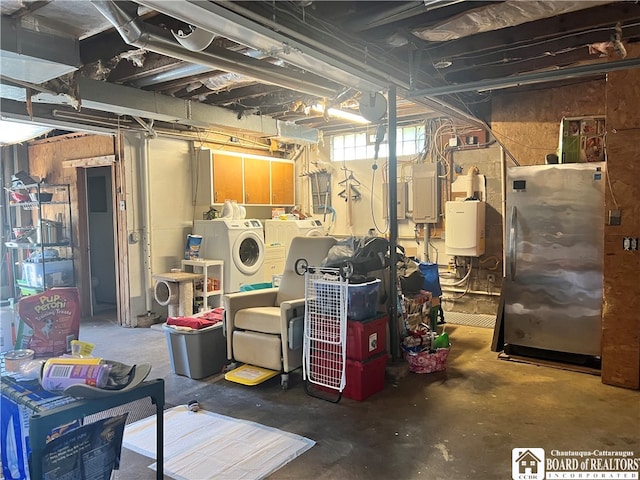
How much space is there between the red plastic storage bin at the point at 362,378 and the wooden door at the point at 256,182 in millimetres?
3713

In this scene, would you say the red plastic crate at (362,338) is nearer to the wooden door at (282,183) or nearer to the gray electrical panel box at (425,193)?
the gray electrical panel box at (425,193)

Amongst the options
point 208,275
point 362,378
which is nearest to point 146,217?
point 208,275

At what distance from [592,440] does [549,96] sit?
3708mm

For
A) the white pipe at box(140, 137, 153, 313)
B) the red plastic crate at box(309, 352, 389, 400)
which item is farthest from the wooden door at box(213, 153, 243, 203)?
the red plastic crate at box(309, 352, 389, 400)

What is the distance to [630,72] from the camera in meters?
3.54

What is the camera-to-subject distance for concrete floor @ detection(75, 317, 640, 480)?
2.58m

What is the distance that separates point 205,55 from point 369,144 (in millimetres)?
3954

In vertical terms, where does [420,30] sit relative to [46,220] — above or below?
above

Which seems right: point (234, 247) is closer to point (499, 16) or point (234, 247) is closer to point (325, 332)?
point (325, 332)

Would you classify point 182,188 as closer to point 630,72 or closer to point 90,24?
point 90,24

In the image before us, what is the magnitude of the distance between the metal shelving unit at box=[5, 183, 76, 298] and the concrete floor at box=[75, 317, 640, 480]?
2.74 m

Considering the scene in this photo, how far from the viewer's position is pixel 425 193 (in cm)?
613

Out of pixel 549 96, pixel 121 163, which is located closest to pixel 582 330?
pixel 549 96

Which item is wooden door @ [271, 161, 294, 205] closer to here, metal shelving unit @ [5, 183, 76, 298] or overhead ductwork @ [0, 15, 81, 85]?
metal shelving unit @ [5, 183, 76, 298]
